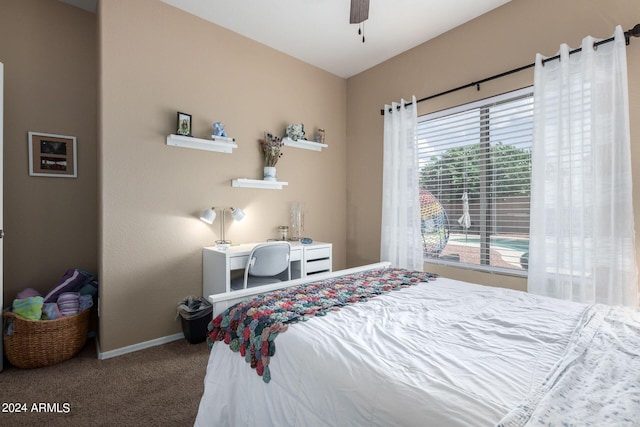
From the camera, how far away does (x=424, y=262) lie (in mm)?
3143

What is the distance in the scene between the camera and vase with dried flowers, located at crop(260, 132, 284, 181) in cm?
316

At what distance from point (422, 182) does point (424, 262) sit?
0.82m

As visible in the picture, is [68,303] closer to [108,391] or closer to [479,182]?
[108,391]

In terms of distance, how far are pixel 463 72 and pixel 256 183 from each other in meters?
2.20

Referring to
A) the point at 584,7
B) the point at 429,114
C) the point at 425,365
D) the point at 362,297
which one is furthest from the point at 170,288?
the point at 584,7

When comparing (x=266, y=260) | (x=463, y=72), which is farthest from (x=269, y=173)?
(x=463, y=72)

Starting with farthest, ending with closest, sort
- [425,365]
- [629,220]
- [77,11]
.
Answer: [77,11] < [629,220] < [425,365]

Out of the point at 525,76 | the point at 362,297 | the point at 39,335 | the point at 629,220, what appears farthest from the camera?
the point at 525,76

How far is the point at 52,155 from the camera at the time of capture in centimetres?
257

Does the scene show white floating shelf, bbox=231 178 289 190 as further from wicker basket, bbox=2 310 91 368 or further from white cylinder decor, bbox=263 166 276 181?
wicker basket, bbox=2 310 91 368

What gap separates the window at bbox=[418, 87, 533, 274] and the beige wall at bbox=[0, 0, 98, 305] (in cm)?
A: 314

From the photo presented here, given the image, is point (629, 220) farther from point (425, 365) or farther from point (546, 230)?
point (425, 365)

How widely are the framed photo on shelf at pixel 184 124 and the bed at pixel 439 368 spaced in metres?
1.71

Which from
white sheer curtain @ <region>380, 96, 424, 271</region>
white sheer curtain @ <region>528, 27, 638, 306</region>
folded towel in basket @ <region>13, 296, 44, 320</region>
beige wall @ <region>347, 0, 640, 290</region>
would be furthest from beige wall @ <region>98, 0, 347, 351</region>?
white sheer curtain @ <region>528, 27, 638, 306</region>
